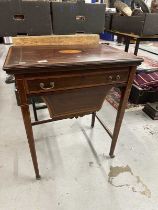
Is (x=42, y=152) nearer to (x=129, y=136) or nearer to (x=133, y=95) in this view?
(x=129, y=136)

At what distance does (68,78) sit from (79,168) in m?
0.79

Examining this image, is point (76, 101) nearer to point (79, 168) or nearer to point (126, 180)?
point (79, 168)

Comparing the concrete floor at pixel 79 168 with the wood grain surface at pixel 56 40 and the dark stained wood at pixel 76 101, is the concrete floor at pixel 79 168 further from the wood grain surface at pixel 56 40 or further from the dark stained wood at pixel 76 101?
the wood grain surface at pixel 56 40

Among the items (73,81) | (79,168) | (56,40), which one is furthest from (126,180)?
(56,40)

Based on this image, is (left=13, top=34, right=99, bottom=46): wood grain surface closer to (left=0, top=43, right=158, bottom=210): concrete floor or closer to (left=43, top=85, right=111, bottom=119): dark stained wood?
(left=43, top=85, right=111, bottom=119): dark stained wood

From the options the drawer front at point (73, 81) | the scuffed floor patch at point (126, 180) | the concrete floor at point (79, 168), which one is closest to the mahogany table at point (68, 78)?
the drawer front at point (73, 81)

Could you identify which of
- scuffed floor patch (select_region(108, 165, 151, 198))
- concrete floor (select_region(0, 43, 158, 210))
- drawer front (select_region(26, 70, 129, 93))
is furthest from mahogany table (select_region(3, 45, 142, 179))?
scuffed floor patch (select_region(108, 165, 151, 198))

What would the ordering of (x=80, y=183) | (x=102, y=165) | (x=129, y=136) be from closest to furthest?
(x=80, y=183) < (x=102, y=165) < (x=129, y=136)

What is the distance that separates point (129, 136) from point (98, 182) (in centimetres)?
64

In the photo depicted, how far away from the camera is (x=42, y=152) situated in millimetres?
1524

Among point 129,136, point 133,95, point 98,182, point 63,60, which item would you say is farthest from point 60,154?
point 133,95

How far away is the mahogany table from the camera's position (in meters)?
0.84

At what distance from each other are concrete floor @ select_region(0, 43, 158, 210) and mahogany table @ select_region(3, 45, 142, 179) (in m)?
0.33

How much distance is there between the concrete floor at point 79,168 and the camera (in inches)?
45.7
